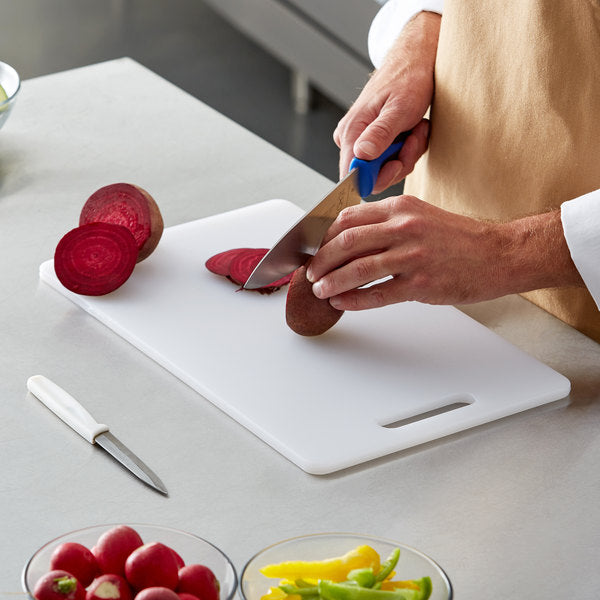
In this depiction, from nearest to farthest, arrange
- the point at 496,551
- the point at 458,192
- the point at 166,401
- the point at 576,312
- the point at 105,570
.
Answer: the point at 105,570 < the point at 496,551 < the point at 166,401 < the point at 576,312 < the point at 458,192

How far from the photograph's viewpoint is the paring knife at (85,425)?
1.00 metres

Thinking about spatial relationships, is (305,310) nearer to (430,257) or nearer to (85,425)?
(430,257)

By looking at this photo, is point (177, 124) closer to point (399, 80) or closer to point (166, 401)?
point (399, 80)

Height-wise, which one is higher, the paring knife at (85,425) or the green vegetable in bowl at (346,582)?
the green vegetable in bowl at (346,582)

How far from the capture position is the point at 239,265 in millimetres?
1347

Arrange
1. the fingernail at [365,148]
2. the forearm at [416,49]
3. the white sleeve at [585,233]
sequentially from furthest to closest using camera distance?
the forearm at [416,49] < the fingernail at [365,148] < the white sleeve at [585,233]

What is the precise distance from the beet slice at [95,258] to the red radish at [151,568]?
63cm

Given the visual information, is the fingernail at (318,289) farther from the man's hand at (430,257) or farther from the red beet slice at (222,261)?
the red beet slice at (222,261)

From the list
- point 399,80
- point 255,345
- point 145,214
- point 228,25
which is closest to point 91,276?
point 145,214

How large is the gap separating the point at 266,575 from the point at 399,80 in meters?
0.93

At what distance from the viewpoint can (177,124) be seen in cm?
181

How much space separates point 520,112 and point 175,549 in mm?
812

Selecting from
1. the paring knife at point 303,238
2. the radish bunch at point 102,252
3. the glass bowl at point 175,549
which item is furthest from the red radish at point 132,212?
the glass bowl at point 175,549

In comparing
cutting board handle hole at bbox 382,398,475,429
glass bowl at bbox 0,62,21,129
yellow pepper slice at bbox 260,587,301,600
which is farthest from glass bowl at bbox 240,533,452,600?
glass bowl at bbox 0,62,21,129
